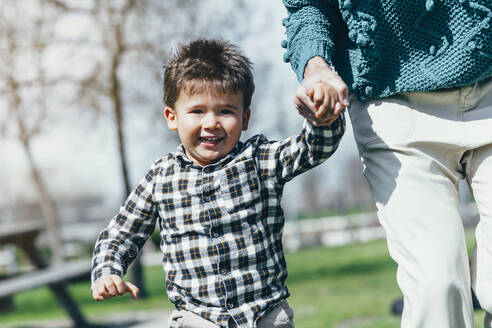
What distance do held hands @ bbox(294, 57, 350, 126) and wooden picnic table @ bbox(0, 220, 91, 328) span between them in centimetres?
484

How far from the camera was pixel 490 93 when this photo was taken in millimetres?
1766

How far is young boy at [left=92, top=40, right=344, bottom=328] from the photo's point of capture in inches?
75.6

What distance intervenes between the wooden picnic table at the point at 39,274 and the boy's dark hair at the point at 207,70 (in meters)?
4.23

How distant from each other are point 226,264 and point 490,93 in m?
0.93

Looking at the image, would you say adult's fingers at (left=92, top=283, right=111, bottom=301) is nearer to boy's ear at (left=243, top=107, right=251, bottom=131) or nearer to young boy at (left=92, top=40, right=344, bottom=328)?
young boy at (left=92, top=40, right=344, bottom=328)

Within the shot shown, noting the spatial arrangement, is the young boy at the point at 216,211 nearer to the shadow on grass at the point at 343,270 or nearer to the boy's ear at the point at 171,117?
the boy's ear at the point at 171,117

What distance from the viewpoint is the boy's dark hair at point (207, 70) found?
82.6 inches

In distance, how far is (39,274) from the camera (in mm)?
6625

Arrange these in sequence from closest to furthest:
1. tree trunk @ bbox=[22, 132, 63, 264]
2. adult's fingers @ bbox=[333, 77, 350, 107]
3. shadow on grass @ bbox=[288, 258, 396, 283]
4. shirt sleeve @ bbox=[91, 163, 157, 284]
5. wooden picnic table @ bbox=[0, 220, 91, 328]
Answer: adult's fingers @ bbox=[333, 77, 350, 107], shirt sleeve @ bbox=[91, 163, 157, 284], wooden picnic table @ bbox=[0, 220, 91, 328], tree trunk @ bbox=[22, 132, 63, 264], shadow on grass @ bbox=[288, 258, 396, 283]

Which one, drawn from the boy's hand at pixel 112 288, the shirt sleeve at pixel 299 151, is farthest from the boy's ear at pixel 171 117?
the boy's hand at pixel 112 288

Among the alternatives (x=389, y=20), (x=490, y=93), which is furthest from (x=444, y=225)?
(x=389, y=20)

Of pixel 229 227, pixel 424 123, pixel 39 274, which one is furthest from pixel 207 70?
pixel 39 274

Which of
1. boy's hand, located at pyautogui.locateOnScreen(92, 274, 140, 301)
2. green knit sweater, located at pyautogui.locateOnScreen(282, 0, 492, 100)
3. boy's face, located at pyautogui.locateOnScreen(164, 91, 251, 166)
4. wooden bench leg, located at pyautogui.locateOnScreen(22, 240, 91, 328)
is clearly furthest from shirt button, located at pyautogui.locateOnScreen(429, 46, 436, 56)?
wooden bench leg, located at pyautogui.locateOnScreen(22, 240, 91, 328)

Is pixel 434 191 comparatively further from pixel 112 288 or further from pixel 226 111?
pixel 112 288
